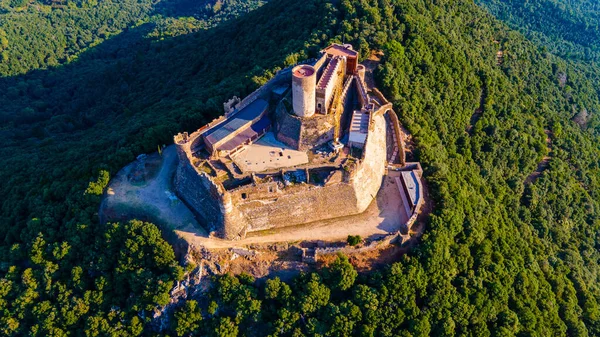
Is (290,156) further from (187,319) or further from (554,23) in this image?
(554,23)

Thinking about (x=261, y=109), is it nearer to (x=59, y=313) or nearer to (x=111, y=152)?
(x=111, y=152)

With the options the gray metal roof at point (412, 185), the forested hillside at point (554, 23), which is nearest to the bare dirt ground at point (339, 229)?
the gray metal roof at point (412, 185)

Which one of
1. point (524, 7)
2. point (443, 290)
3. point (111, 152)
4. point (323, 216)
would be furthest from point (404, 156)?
point (524, 7)

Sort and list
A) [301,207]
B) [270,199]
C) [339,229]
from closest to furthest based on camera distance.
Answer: [270,199], [301,207], [339,229]

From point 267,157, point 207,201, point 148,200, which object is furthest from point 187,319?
point 267,157

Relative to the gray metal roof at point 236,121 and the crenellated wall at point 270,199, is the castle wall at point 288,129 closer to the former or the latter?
the gray metal roof at point 236,121

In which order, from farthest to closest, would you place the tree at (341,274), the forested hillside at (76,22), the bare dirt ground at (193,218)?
the forested hillside at (76,22), the bare dirt ground at (193,218), the tree at (341,274)
